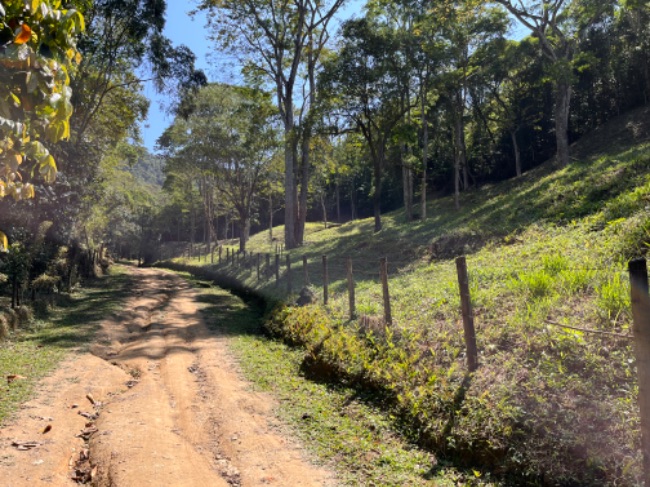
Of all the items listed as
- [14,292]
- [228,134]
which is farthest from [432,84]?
[14,292]

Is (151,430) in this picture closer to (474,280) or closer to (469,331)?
(469,331)

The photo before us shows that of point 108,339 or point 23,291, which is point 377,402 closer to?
point 108,339

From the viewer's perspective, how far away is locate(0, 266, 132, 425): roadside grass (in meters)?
6.91

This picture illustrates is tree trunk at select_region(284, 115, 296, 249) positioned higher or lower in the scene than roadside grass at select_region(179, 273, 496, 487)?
higher

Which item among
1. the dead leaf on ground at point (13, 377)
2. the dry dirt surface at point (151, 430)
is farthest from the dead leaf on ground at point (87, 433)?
the dead leaf on ground at point (13, 377)

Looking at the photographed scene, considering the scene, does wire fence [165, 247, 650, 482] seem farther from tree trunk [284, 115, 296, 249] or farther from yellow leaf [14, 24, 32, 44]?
tree trunk [284, 115, 296, 249]

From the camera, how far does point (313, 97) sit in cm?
2653

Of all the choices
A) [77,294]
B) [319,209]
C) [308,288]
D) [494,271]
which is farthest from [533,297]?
[319,209]

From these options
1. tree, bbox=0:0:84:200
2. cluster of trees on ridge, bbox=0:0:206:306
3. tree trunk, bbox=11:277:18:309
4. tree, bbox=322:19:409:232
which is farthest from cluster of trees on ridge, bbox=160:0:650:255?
tree, bbox=0:0:84:200

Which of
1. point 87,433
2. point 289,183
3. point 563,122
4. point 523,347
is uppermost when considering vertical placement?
point 563,122

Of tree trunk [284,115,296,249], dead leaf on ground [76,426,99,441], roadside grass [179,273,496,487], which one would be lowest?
roadside grass [179,273,496,487]

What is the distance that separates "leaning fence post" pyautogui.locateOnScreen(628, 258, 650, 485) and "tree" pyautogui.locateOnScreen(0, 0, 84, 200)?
12.9 ft

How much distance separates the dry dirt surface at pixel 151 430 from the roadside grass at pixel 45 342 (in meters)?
0.30

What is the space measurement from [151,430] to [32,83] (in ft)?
15.6
